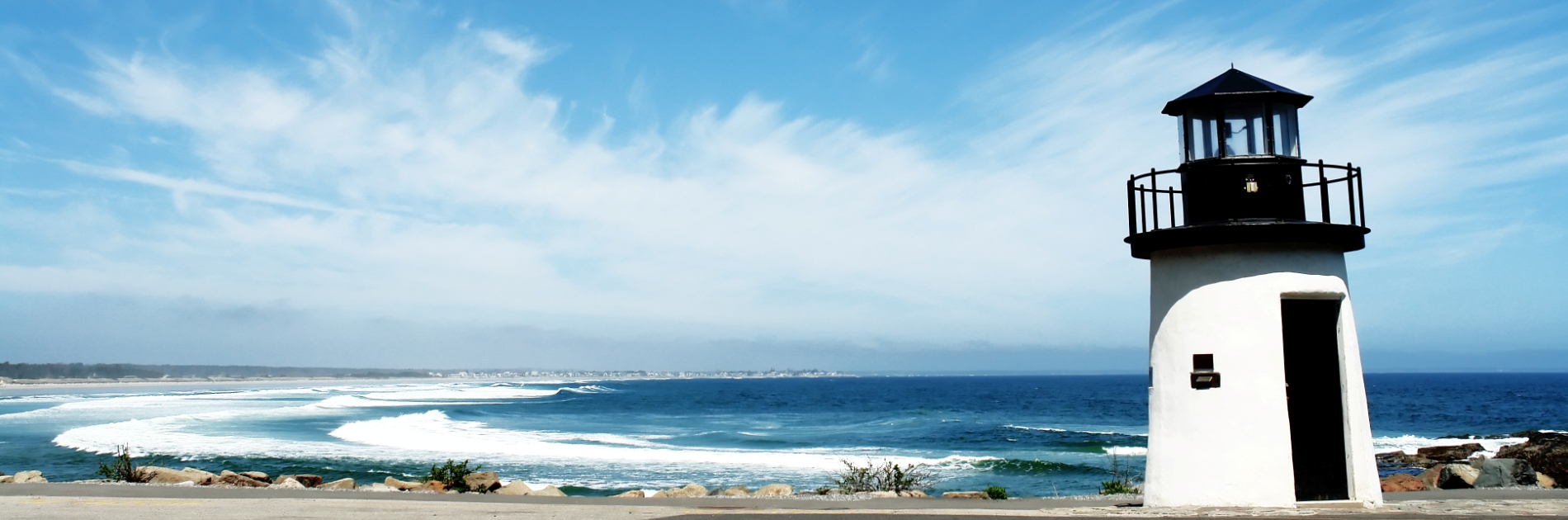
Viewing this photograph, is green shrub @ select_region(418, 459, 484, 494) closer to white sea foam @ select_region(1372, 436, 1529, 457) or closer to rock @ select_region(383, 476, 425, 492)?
rock @ select_region(383, 476, 425, 492)

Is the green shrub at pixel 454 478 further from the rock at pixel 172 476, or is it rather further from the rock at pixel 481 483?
the rock at pixel 172 476

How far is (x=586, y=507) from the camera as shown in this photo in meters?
9.68

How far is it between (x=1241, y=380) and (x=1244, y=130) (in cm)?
186

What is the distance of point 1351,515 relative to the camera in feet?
23.3

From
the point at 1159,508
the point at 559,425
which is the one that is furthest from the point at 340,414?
the point at 1159,508

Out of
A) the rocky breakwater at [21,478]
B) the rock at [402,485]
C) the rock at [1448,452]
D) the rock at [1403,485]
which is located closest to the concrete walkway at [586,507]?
the rocky breakwater at [21,478]

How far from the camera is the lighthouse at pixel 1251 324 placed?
7488 mm

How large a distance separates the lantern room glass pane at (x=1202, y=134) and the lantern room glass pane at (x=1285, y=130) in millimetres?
412

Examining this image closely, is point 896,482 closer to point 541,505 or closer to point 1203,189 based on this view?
point 541,505

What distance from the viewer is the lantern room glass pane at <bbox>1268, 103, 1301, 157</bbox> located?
7.74m

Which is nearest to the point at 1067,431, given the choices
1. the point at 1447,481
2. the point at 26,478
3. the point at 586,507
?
the point at 1447,481

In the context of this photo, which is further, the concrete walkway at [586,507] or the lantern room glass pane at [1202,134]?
the lantern room glass pane at [1202,134]

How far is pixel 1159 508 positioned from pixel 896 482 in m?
6.64

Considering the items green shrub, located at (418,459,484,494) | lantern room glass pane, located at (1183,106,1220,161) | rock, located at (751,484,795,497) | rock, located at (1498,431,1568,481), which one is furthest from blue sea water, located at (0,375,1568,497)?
lantern room glass pane, located at (1183,106,1220,161)
